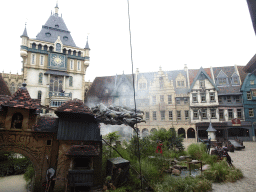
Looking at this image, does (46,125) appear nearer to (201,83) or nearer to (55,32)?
(55,32)

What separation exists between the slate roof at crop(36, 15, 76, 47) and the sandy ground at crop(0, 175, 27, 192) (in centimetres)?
2424

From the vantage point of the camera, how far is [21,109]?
8.97 m

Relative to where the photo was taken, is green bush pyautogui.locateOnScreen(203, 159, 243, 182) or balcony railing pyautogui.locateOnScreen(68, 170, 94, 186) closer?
balcony railing pyautogui.locateOnScreen(68, 170, 94, 186)

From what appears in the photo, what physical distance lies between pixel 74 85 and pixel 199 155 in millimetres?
23462

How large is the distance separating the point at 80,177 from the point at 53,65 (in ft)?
83.5

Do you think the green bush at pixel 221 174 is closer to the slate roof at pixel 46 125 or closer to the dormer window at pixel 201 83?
the slate roof at pixel 46 125

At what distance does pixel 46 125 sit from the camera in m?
9.62

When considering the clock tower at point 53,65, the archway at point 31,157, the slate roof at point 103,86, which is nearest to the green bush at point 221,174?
the archway at point 31,157

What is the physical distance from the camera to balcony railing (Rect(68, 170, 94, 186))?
802 cm

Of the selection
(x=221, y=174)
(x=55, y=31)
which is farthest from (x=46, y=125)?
(x=55, y=31)

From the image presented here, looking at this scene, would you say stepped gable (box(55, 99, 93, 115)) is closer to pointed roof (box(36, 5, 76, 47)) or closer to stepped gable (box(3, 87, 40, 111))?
stepped gable (box(3, 87, 40, 111))

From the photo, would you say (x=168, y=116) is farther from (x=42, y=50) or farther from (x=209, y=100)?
(x=42, y=50)

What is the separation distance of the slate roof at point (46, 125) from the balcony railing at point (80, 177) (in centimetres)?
274

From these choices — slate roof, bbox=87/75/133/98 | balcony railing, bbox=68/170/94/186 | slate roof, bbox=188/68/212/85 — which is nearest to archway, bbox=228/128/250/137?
slate roof, bbox=188/68/212/85
